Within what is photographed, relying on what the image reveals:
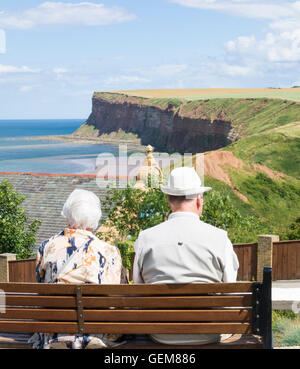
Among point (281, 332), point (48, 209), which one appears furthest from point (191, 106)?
point (281, 332)

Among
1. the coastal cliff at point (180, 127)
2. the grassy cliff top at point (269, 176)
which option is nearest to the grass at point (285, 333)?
the grassy cliff top at point (269, 176)

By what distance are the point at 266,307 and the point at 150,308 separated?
2.53 feet

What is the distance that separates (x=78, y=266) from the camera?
401 centimetres

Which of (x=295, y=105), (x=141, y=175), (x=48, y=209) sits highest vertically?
(x=295, y=105)

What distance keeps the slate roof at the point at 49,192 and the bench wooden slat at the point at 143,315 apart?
62.3ft

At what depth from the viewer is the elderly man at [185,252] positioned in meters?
3.83

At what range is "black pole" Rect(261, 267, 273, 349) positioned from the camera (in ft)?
12.4

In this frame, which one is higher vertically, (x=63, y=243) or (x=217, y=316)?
(x=63, y=243)

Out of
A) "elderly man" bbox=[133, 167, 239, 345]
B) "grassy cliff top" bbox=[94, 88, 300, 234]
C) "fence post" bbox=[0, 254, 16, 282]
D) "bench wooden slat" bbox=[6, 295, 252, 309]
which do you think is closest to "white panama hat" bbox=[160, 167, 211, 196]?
"elderly man" bbox=[133, 167, 239, 345]

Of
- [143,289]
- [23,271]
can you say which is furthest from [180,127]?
[143,289]

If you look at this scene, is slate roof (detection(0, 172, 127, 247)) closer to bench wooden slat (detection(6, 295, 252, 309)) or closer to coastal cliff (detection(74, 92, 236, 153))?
bench wooden slat (detection(6, 295, 252, 309))

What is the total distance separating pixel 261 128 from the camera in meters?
119
